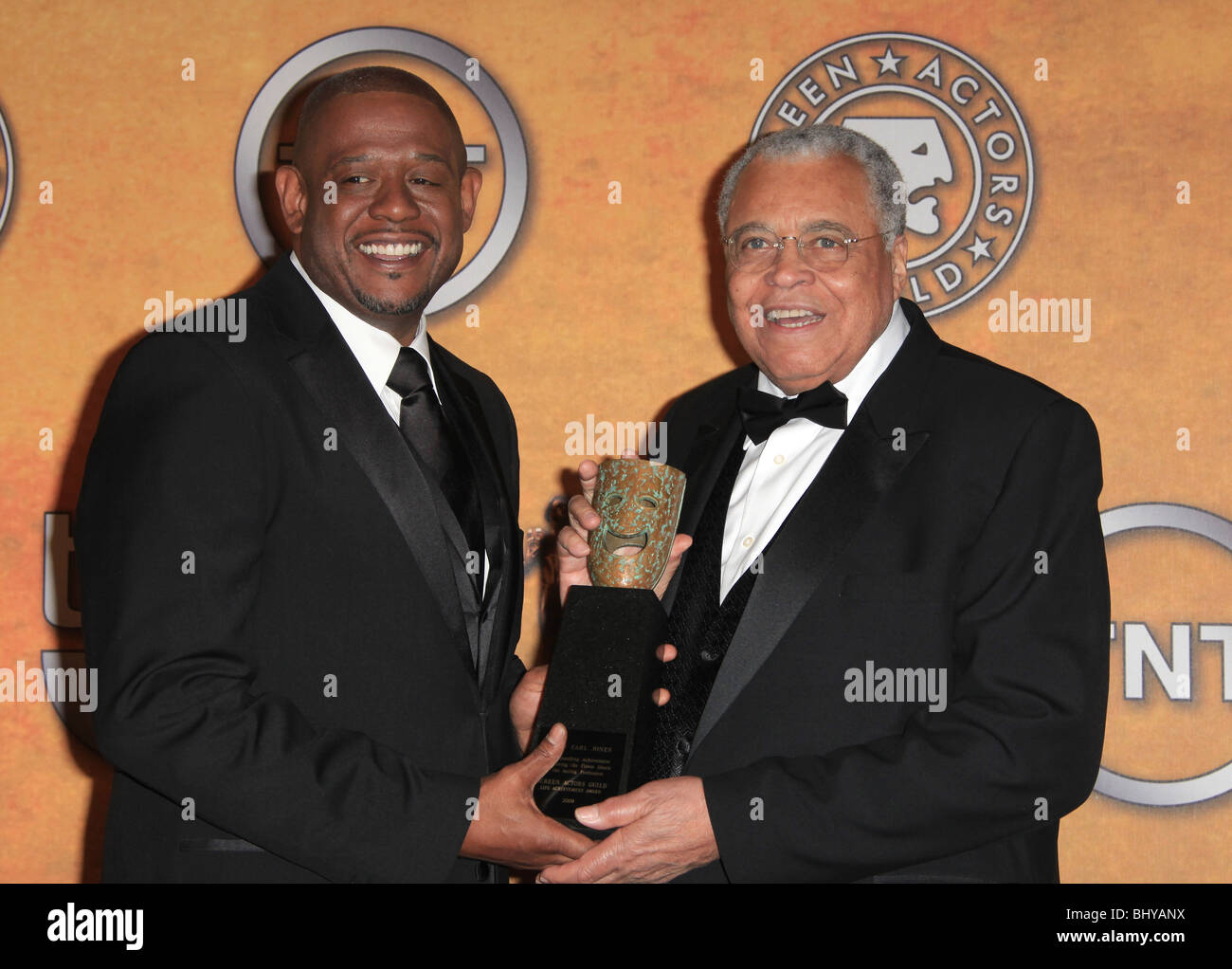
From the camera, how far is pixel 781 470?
2.60 m

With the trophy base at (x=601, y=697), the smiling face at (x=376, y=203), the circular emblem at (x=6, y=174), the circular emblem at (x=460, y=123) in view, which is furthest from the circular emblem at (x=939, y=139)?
the circular emblem at (x=6, y=174)

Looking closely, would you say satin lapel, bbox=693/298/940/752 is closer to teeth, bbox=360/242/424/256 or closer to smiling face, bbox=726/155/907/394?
smiling face, bbox=726/155/907/394

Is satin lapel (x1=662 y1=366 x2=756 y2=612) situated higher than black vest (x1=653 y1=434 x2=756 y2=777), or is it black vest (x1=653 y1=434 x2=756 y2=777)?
satin lapel (x1=662 y1=366 x2=756 y2=612)

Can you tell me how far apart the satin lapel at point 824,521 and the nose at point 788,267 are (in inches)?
11.1

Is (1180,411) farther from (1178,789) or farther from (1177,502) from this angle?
(1178,789)

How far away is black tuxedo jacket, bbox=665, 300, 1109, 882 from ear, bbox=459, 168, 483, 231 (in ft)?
3.29

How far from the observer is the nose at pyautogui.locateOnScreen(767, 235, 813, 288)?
8.30 feet

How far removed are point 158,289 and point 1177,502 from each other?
332 cm

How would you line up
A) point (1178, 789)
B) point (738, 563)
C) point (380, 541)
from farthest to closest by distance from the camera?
point (1178, 789), point (738, 563), point (380, 541)

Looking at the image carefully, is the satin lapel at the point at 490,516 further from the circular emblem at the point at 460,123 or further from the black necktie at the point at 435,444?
the circular emblem at the point at 460,123

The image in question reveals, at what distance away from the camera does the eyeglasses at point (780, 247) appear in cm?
255

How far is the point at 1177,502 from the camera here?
3803 mm

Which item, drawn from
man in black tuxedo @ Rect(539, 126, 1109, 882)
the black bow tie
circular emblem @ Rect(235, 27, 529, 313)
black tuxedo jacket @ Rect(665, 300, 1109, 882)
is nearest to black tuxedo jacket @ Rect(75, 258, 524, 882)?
man in black tuxedo @ Rect(539, 126, 1109, 882)

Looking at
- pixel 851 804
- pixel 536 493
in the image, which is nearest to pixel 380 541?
pixel 851 804
